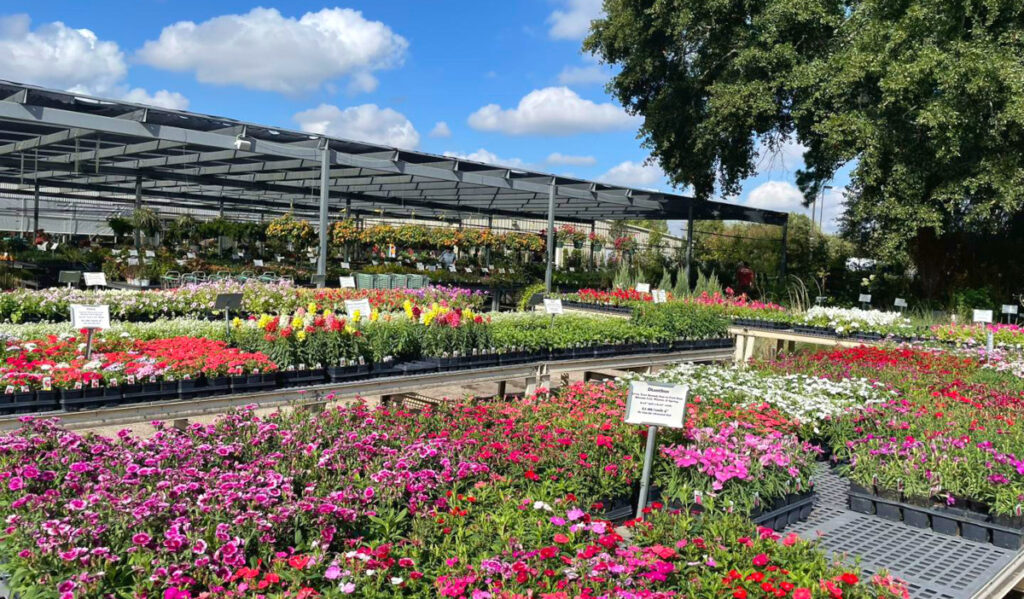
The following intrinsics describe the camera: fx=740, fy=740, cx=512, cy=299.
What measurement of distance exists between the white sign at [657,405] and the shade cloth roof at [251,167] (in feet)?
25.9

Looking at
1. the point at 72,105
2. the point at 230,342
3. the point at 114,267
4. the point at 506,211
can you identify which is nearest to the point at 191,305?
the point at 230,342

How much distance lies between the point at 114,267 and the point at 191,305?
5.06 metres

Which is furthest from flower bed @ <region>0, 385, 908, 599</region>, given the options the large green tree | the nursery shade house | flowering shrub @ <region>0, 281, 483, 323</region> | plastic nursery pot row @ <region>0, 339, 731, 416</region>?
the large green tree

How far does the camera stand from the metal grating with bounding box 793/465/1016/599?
2.88 m

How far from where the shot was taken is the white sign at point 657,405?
127 inches

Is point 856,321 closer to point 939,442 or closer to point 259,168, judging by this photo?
point 939,442

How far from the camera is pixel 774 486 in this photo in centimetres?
348

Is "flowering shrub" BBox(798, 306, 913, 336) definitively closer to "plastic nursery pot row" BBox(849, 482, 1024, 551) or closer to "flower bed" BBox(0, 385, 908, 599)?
"plastic nursery pot row" BBox(849, 482, 1024, 551)

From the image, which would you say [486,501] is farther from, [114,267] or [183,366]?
Answer: [114,267]

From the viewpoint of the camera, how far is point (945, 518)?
11.5 feet

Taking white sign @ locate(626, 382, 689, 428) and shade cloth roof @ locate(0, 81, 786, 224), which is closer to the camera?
white sign @ locate(626, 382, 689, 428)

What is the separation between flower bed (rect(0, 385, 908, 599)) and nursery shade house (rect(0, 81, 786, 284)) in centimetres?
696

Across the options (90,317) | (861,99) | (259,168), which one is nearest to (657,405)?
(90,317)

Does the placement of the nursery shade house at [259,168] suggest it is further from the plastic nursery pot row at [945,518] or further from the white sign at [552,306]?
the plastic nursery pot row at [945,518]
